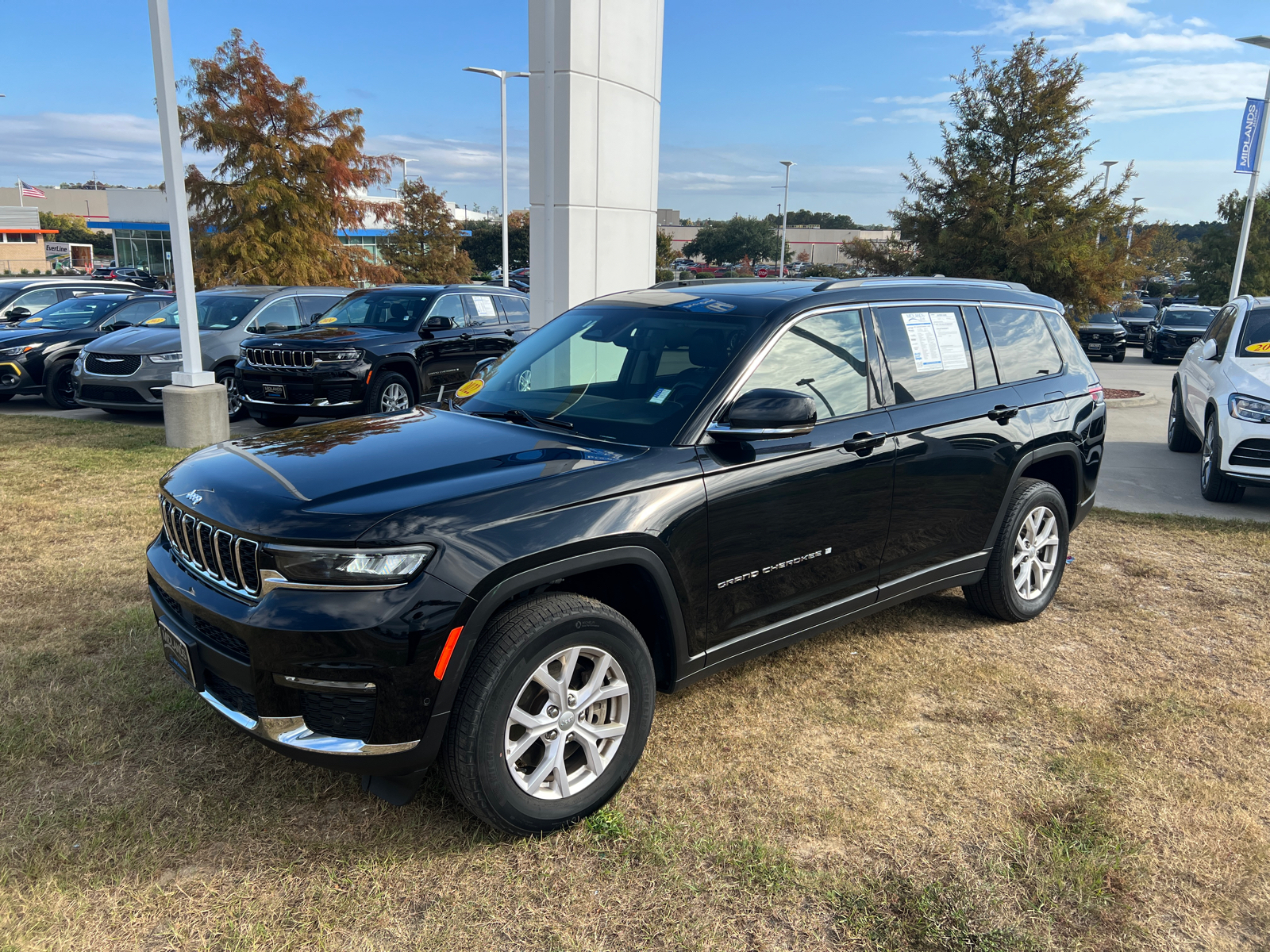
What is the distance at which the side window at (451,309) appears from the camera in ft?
36.0

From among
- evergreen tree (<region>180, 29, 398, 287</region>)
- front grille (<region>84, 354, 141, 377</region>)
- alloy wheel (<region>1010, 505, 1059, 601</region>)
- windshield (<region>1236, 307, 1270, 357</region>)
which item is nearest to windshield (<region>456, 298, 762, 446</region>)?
alloy wheel (<region>1010, 505, 1059, 601</region>)

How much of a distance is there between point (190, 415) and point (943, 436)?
8.04 metres

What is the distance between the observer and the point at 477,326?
11.3 m

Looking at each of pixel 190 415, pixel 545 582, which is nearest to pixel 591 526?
pixel 545 582

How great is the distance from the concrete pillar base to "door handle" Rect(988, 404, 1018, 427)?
7.88 metres

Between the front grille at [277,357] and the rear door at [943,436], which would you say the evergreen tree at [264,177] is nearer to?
the front grille at [277,357]

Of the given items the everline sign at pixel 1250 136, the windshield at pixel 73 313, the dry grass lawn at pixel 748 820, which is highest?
the everline sign at pixel 1250 136

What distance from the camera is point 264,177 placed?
64.2 feet

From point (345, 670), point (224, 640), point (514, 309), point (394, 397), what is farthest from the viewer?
point (514, 309)

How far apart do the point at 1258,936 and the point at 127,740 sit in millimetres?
4003

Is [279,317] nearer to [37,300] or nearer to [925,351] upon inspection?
[37,300]

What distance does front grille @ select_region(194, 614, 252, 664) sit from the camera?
9.31 ft

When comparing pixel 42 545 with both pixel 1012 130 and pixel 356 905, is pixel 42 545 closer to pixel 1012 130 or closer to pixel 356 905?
pixel 356 905

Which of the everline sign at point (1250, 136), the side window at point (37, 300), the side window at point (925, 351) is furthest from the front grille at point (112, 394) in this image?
the everline sign at point (1250, 136)
